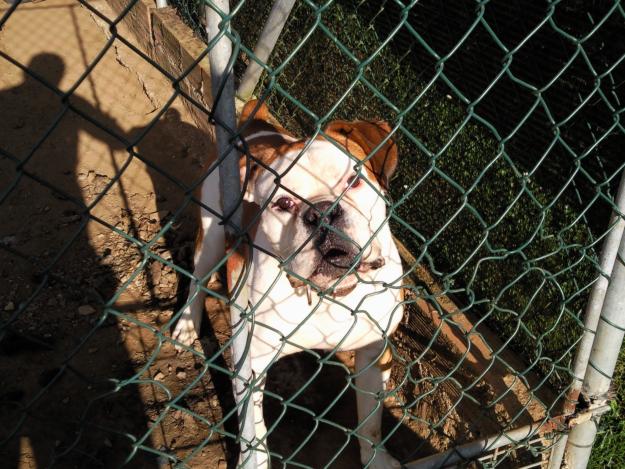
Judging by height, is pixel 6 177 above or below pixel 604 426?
above

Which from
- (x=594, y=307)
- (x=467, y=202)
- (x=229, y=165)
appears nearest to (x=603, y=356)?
(x=594, y=307)

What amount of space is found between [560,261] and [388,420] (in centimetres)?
119

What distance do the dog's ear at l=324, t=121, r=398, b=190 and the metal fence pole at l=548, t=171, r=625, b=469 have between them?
37.9 inches

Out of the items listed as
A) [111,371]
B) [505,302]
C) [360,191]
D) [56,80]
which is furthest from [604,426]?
[56,80]

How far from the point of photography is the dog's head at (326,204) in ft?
6.70

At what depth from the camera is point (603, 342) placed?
218 centimetres

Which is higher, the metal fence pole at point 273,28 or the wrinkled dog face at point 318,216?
the metal fence pole at point 273,28

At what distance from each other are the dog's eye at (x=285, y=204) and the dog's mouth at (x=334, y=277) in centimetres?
29

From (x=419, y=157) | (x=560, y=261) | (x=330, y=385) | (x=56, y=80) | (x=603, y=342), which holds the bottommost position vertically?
(x=330, y=385)

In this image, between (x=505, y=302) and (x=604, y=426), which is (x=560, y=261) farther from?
(x=604, y=426)

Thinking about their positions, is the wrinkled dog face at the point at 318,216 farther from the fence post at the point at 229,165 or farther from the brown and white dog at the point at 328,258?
the fence post at the point at 229,165

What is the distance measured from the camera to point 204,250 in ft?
10.8

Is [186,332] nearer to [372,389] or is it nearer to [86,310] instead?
[86,310]

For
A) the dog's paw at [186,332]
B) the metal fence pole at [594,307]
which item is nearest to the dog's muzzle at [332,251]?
the metal fence pole at [594,307]
